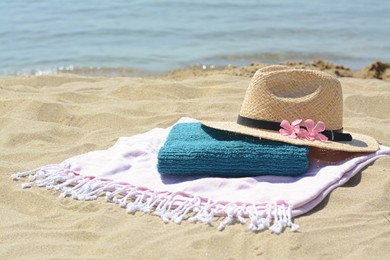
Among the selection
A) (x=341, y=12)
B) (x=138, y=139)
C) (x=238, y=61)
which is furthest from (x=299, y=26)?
(x=138, y=139)

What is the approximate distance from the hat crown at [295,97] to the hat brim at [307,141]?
107mm

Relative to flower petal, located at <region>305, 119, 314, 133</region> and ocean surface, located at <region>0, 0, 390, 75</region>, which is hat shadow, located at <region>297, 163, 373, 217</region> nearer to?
flower petal, located at <region>305, 119, 314, 133</region>

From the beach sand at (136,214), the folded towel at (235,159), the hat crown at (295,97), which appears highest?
the hat crown at (295,97)

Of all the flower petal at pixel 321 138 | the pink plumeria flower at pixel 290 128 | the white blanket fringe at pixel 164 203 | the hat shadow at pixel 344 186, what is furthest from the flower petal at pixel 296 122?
the white blanket fringe at pixel 164 203

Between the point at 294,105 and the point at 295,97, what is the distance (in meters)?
0.11

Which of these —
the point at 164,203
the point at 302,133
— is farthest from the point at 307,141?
the point at 164,203

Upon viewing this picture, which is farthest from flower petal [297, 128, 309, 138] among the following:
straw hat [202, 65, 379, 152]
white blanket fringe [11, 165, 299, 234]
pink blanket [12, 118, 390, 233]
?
white blanket fringe [11, 165, 299, 234]

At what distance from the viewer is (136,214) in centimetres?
345

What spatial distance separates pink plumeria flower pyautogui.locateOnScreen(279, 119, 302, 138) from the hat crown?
74 mm

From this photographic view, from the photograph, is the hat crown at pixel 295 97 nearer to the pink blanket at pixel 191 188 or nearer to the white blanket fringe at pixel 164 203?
the pink blanket at pixel 191 188

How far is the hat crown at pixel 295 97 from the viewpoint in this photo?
3.87 metres

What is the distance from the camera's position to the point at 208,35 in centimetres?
1002

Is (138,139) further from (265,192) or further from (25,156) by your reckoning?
(265,192)

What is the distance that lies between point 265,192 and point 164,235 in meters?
0.62
